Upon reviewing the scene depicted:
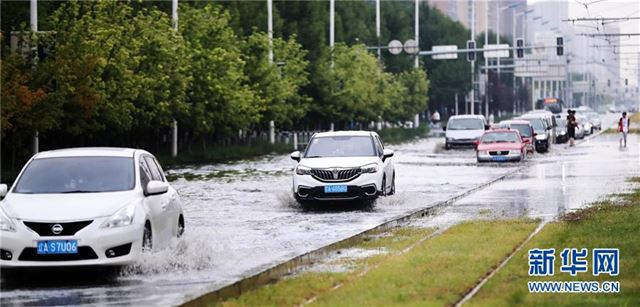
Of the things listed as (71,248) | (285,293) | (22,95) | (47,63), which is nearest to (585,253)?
(285,293)

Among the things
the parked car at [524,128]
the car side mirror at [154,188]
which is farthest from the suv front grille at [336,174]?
the parked car at [524,128]

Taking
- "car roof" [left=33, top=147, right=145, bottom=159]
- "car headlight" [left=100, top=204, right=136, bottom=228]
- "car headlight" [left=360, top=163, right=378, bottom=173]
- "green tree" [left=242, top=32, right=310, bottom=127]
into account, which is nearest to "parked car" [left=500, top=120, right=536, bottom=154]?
"green tree" [left=242, top=32, right=310, bottom=127]

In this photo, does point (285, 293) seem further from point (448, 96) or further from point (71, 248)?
point (448, 96)

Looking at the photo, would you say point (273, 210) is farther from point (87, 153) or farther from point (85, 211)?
point (85, 211)

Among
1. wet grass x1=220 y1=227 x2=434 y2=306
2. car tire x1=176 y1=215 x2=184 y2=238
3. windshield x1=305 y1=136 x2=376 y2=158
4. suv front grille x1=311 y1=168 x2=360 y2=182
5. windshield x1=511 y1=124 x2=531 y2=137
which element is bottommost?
wet grass x1=220 y1=227 x2=434 y2=306

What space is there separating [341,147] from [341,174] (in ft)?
5.61

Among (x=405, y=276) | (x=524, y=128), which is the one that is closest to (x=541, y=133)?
(x=524, y=128)

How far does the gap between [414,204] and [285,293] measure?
52.3 feet

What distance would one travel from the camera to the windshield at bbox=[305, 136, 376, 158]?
100 ft

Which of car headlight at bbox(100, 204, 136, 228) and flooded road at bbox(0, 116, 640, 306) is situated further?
car headlight at bbox(100, 204, 136, 228)

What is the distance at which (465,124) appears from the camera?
7288 cm

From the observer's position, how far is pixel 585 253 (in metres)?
17.2

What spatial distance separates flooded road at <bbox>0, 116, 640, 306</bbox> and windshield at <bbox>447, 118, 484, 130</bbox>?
522 inches

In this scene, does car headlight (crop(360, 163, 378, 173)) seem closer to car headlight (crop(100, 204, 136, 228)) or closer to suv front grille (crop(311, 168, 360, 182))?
suv front grille (crop(311, 168, 360, 182))
